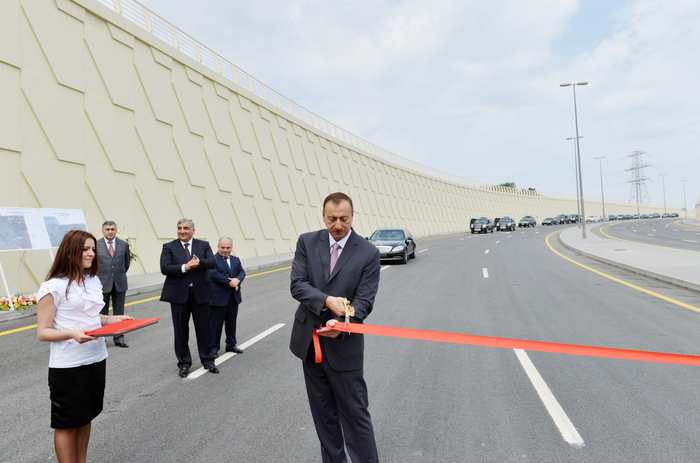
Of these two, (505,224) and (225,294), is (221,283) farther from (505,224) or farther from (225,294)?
(505,224)

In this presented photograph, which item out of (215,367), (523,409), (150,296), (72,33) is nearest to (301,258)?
(523,409)

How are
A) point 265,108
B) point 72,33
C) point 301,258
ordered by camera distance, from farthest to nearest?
point 265,108
point 72,33
point 301,258

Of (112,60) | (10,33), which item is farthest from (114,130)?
(10,33)

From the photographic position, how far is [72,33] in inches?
544

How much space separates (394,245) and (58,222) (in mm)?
12158

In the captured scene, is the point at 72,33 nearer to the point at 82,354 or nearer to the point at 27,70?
the point at 27,70

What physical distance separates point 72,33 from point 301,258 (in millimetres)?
15357

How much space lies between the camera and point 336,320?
2.72 metres

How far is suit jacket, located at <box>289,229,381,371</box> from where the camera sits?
2789 mm

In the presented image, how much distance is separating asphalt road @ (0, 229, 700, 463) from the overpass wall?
256 inches

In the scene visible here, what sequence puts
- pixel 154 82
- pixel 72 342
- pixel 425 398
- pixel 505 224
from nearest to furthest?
pixel 72 342 < pixel 425 398 < pixel 154 82 < pixel 505 224

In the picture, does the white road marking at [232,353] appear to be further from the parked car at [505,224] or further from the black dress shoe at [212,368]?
the parked car at [505,224]

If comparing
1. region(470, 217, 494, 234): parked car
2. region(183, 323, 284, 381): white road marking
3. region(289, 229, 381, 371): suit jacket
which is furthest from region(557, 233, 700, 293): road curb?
region(470, 217, 494, 234): parked car

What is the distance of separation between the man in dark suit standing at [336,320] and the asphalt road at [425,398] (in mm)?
582
